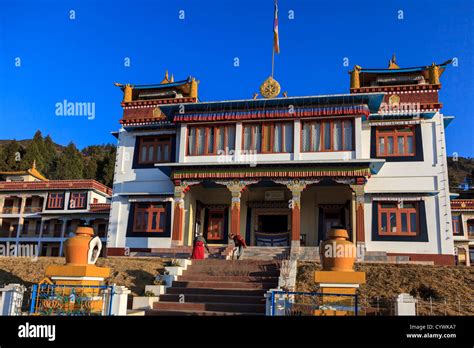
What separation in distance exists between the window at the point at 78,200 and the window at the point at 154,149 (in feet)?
78.6

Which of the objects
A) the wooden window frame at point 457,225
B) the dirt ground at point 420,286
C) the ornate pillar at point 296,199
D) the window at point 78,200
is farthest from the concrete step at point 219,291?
the window at point 78,200

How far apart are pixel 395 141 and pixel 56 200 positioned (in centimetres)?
3625

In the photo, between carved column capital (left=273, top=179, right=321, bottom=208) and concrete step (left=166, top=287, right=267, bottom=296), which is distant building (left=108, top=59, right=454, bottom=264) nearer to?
carved column capital (left=273, top=179, right=321, bottom=208)

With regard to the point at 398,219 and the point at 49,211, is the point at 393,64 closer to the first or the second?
the point at 398,219

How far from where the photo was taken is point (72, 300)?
10891 millimetres

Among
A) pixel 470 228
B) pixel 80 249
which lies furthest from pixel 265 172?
pixel 470 228

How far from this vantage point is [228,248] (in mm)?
21109

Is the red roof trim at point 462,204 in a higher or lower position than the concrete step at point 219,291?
higher

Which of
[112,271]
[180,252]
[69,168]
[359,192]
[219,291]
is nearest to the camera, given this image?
[219,291]

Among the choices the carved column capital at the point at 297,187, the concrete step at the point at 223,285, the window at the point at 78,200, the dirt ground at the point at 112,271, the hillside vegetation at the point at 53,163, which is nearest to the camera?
the concrete step at the point at 223,285

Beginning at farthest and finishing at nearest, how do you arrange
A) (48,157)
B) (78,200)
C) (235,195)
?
(48,157)
(78,200)
(235,195)

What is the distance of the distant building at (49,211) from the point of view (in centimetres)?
4706

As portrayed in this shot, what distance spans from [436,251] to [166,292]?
13.0m

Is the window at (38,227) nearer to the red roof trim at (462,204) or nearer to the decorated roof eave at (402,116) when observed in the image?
the decorated roof eave at (402,116)
